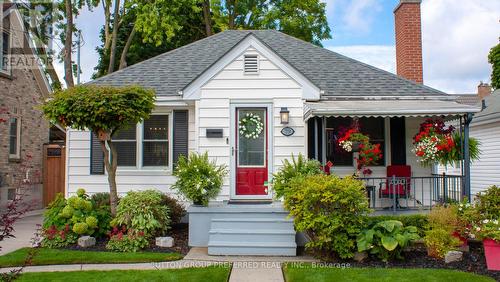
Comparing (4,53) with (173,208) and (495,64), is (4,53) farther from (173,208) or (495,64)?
(495,64)

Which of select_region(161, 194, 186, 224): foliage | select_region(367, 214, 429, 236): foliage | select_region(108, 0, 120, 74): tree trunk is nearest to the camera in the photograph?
select_region(367, 214, 429, 236): foliage

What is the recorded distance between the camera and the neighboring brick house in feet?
46.6

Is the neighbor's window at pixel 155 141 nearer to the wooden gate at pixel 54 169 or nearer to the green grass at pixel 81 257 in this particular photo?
the green grass at pixel 81 257

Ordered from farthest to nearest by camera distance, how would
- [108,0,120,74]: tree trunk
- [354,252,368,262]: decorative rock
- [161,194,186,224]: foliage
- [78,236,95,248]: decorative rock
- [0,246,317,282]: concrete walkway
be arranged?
[108,0,120,74]: tree trunk < [161,194,186,224]: foliage < [78,236,95,248]: decorative rock < [354,252,368,262]: decorative rock < [0,246,317,282]: concrete walkway

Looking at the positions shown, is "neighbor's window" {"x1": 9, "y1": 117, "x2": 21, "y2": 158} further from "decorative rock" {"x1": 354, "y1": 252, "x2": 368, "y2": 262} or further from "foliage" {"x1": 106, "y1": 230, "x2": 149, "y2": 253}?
"decorative rock" {"x1": 354, "y1": 252, "x2": 368, "y2": 262}

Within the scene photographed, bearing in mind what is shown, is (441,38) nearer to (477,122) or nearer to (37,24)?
(477,122)

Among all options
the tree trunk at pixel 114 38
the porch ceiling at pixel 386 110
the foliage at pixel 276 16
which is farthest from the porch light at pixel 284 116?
the foliage at pixel 276 16

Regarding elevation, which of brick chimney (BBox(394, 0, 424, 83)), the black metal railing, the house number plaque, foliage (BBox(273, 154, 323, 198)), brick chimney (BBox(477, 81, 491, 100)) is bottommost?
the black metal railing

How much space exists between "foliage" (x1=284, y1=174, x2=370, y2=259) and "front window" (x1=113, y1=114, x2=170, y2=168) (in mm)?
4679

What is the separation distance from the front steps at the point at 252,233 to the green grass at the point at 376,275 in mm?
1027

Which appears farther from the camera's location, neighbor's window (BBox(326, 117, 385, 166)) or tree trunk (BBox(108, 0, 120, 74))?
tree trunk (BBox(108, 0, 120, 74))

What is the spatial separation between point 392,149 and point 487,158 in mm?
8277

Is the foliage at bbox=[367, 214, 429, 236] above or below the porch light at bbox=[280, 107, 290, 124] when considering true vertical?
below

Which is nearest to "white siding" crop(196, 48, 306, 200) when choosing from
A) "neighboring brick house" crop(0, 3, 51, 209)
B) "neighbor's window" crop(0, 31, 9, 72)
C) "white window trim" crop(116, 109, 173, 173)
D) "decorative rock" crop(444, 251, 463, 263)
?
"white window trim" crop(116, 109, 173, 173)
